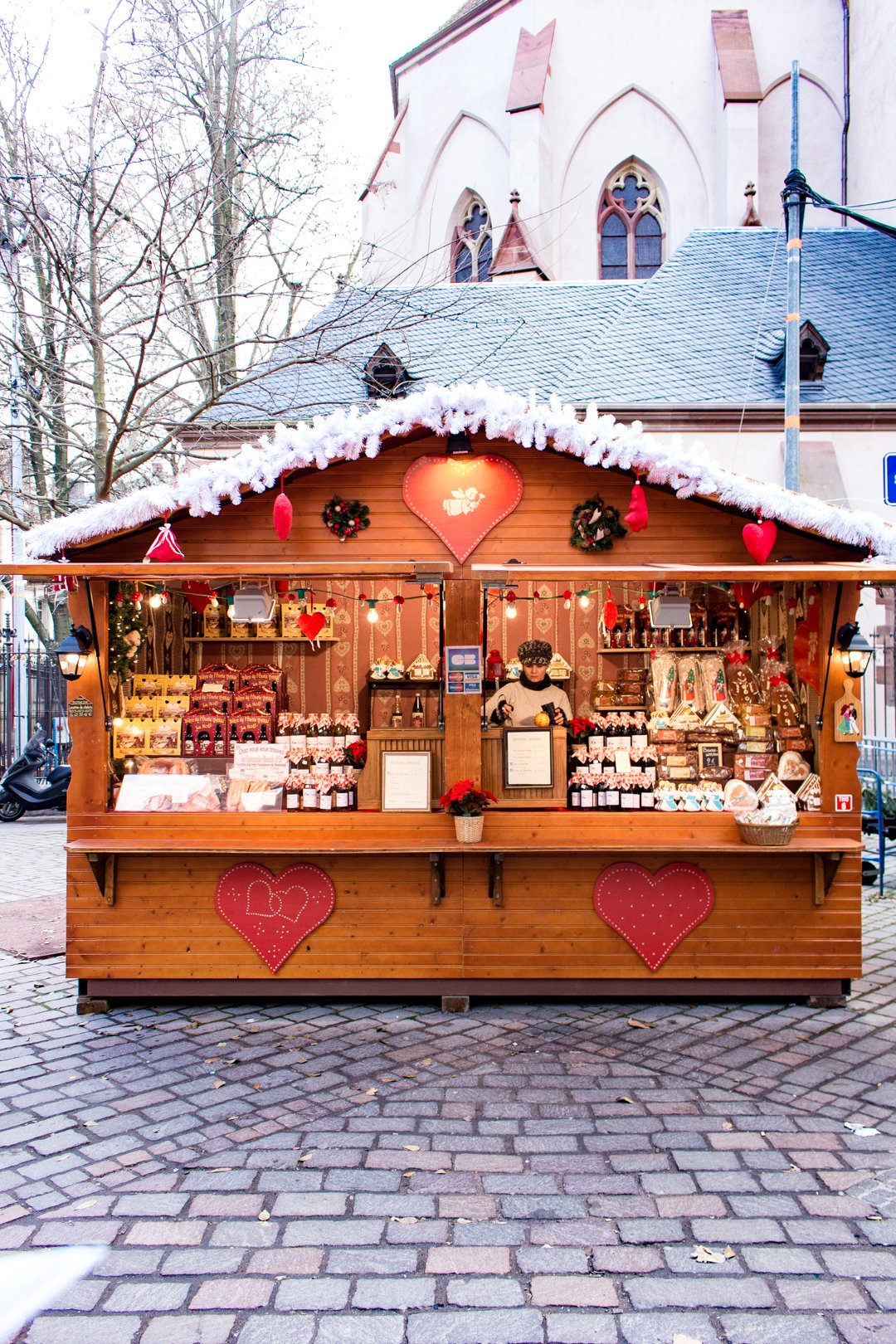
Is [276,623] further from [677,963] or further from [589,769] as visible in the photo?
[677,963]

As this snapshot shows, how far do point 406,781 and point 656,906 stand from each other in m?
1.78

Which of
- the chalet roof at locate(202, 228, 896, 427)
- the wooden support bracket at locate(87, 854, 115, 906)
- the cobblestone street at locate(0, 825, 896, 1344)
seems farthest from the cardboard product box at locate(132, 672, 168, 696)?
the chalet roof at locate(202, 228, 896, 427)

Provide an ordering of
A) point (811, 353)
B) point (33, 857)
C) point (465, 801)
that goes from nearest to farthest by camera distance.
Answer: point (465, 801), point (33, 857), point (811, 353)

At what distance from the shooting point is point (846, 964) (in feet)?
20.3

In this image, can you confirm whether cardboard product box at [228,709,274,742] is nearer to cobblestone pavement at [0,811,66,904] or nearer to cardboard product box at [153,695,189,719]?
cardboard product box at [153,695,189,719]

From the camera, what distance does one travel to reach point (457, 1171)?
413cm

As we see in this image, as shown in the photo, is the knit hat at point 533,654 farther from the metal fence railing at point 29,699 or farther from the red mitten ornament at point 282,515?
the metal fence railing at point 29,699

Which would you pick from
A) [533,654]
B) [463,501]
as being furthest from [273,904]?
[463,501]

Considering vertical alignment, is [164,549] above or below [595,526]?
below

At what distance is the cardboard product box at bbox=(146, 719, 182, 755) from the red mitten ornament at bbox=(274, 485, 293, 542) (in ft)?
5.40

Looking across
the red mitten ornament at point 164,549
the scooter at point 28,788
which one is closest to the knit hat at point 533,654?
the red mitten ornament at point 164,549

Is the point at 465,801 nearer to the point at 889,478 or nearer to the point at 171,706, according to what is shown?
the point at 171,706

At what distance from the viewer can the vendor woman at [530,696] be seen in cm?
703

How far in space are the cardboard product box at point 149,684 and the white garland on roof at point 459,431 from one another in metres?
1.17
